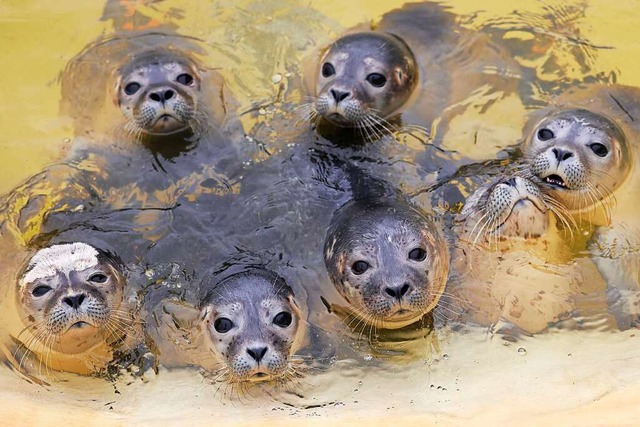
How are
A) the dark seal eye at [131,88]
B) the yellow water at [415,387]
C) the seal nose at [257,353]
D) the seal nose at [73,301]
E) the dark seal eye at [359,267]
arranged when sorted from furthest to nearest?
the dark seal eye at [131,88] < the dark seal eye at [359,267] < the seal nose at [73,301] < the seal nose at [257,353] < the yellow water at [415,387]

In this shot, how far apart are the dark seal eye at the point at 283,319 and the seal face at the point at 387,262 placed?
46cm

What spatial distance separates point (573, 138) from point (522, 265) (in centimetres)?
93

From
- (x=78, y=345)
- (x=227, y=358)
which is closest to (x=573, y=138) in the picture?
(x=227, y=358)

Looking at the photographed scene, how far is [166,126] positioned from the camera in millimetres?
6062

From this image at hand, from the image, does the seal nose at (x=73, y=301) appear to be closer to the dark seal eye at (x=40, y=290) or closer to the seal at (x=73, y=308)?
the seal at (x=73, y=308)

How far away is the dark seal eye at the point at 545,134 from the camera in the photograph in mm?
5711

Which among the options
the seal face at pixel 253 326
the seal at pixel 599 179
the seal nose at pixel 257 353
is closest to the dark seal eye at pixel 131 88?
the seal face at pixel 253 326

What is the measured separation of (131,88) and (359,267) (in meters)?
2.32

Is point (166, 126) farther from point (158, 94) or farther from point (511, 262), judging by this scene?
point (511, 262)

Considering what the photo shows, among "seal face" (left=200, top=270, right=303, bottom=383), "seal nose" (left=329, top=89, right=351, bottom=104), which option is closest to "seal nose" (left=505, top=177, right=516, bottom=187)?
"seal nose" (left=329, top=89, right=351, bottom=104)

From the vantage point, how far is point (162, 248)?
18.0ft

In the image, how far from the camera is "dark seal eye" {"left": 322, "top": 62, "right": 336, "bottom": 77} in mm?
6105

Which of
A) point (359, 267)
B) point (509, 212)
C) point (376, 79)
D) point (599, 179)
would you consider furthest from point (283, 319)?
point (599, 179)

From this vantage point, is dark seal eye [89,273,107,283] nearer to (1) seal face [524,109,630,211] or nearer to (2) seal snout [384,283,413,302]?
(2) seal snout [384,283,413,302]
